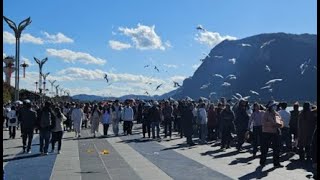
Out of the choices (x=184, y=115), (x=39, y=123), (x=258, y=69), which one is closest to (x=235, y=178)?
(x=39, y=123)

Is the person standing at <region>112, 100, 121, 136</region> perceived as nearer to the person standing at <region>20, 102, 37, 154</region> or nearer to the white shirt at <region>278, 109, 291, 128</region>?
the person standing at <region>20, 102, 37, 154</region>

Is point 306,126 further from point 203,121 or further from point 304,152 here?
point 203,121

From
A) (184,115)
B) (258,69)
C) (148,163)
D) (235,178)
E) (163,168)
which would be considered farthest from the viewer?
(258,69)

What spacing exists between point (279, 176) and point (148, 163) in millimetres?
4352

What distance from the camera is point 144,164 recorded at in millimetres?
16156

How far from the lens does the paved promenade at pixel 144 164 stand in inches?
541

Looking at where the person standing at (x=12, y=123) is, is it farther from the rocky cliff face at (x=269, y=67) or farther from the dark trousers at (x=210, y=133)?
the rocky cliff face at (x=269, y=67)

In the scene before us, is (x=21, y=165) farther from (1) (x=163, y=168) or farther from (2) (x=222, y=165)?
(2) (x=222, y=165)

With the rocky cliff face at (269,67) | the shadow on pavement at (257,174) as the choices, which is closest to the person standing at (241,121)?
the shadow on pavement at (257,174)

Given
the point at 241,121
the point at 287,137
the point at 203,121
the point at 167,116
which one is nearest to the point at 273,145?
the point at 287,137

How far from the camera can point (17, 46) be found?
128 ft

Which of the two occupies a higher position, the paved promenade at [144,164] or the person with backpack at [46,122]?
the person with backpack at [46,122]

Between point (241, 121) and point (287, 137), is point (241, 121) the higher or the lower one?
the higher one

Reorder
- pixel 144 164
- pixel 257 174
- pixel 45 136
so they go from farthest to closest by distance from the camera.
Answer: pixel 45 136, pixel 144 164, pixel 257 174
